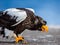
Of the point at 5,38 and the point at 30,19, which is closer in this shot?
the point at 30,19

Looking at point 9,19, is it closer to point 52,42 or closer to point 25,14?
point 25,14

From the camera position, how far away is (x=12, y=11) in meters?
11.6

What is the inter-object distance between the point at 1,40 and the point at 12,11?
3.77 ft

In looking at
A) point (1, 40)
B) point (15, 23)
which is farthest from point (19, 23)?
point (1, 40)

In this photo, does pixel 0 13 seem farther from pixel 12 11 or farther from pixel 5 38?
pixel 5 38

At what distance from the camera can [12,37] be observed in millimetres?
12000

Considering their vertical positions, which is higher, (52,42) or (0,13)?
(0,13)

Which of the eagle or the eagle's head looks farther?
the eagle's head

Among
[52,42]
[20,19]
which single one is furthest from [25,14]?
[52,42]

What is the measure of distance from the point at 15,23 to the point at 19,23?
0.35 feet

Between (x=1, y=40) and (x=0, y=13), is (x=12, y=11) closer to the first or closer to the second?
(x=0, y=13)

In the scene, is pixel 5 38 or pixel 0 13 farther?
pixel 5 38

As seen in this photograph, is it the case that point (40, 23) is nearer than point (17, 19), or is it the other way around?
point (17, 19)

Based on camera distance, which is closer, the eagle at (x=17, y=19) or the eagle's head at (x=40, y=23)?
the eagle at (x=17, y=19)
